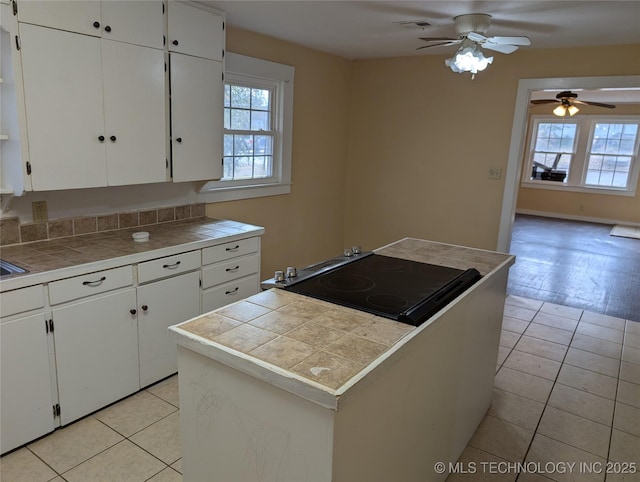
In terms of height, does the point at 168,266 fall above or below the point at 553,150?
below

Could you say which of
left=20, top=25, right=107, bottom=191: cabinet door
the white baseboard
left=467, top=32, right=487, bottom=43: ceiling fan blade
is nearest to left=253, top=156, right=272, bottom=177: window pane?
left=20, top=25, right=107, bottom=191: cabinet door

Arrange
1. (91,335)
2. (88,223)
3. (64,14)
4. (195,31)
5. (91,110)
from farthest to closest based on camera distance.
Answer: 1. (195,31)
2. (88,223)
3. (91,110)
4. (91,335)
5. (64,14)

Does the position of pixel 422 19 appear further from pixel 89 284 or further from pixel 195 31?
pixel 89 284

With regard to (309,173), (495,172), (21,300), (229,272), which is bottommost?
(229,272)

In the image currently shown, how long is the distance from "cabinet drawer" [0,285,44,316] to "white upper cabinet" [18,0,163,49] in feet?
4.16

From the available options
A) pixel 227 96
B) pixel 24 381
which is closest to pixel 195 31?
pixel 227 96

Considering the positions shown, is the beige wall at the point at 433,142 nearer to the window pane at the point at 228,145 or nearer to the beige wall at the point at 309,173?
the beige wall at the point at 309,173

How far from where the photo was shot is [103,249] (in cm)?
256

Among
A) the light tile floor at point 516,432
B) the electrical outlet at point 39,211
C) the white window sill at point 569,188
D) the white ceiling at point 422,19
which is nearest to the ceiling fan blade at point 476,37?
the white ceiling at point 422,19

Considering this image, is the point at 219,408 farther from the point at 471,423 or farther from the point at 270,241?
the point at 270,241

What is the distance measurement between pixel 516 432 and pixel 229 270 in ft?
6.62

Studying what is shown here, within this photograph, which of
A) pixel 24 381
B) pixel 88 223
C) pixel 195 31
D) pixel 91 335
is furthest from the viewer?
pixel 195 31

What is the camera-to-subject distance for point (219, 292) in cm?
312

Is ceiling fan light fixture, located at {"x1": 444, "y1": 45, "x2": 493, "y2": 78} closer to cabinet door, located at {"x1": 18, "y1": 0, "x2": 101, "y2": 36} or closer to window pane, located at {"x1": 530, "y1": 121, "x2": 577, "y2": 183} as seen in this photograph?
cabinet door, located at {"x1": 18, "y1": 0, "x2": 101, "y2": 36}
